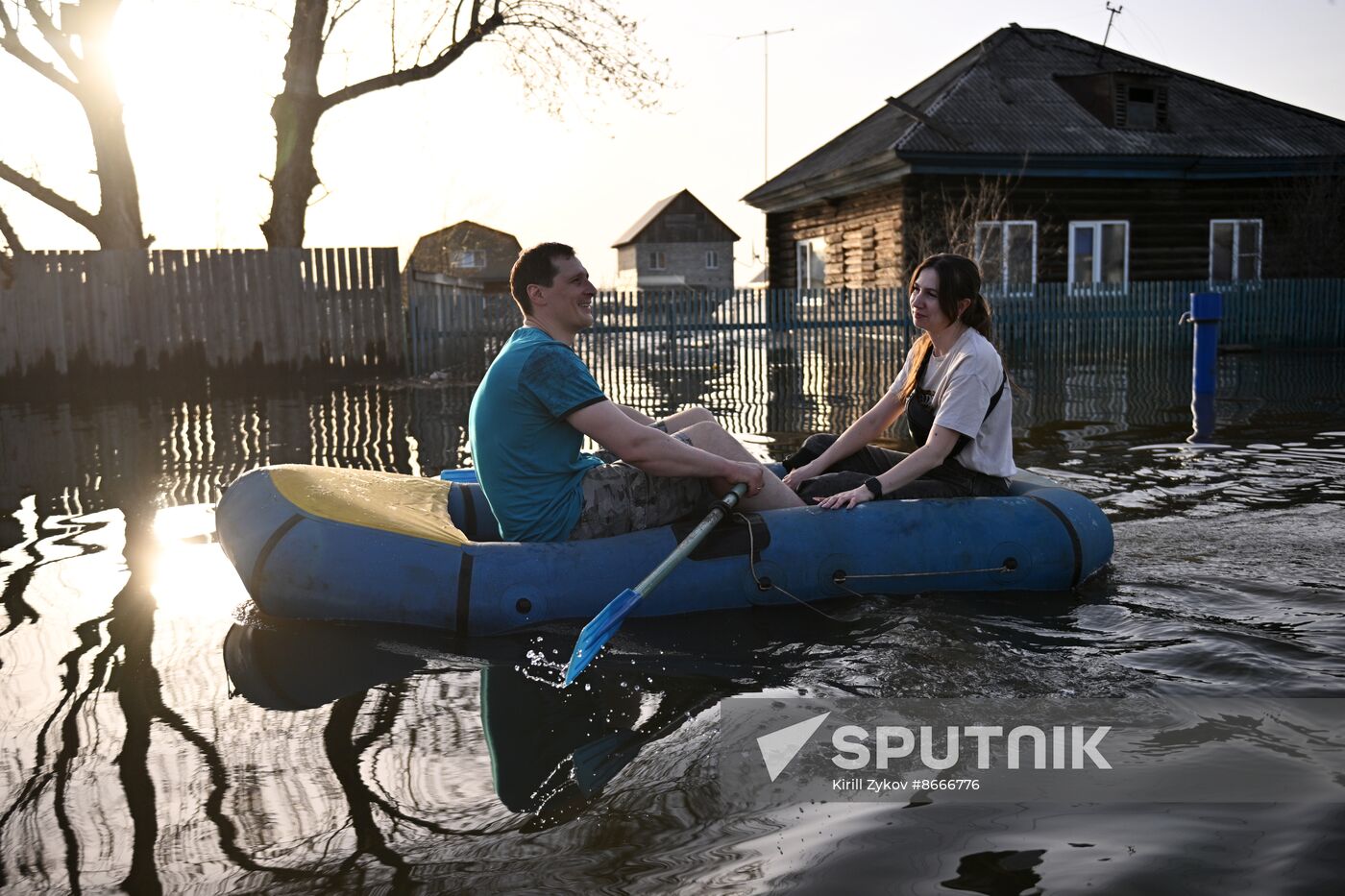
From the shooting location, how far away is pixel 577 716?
10.9ft

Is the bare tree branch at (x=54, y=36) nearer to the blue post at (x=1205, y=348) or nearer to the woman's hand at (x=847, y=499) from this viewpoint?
the blue post at (x=1205, y=348)

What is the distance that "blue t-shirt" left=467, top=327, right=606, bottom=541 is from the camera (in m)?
3.96

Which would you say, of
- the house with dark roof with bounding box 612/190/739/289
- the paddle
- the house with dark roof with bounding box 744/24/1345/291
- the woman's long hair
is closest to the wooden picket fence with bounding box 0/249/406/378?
the house with dark roof with bounding box 744/24/1345/291

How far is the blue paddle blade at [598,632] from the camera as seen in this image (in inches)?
137

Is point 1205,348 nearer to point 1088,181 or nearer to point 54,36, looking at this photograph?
point 1088,181

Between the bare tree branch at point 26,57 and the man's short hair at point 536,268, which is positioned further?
the bare tree branch at point 26,57

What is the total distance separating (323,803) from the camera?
272 centimetres

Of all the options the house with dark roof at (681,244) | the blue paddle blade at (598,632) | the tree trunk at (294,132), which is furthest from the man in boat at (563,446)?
the house with dark roof at (681,244)

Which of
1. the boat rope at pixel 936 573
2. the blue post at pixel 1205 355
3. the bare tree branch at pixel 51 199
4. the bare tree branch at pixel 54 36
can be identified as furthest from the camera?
the bare tree branch at pixel 51 199

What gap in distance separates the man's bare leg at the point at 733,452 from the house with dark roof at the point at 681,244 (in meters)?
53.0

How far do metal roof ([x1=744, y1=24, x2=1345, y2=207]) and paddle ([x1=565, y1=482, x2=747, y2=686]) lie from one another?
15.3 m

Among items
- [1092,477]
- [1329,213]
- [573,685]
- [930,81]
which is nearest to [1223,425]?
[1092,477]

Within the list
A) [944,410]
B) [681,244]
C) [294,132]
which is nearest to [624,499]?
[944,410]

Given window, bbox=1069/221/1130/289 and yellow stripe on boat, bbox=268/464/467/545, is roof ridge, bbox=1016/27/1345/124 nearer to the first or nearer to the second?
window, bbox=1069/221/1130/289
